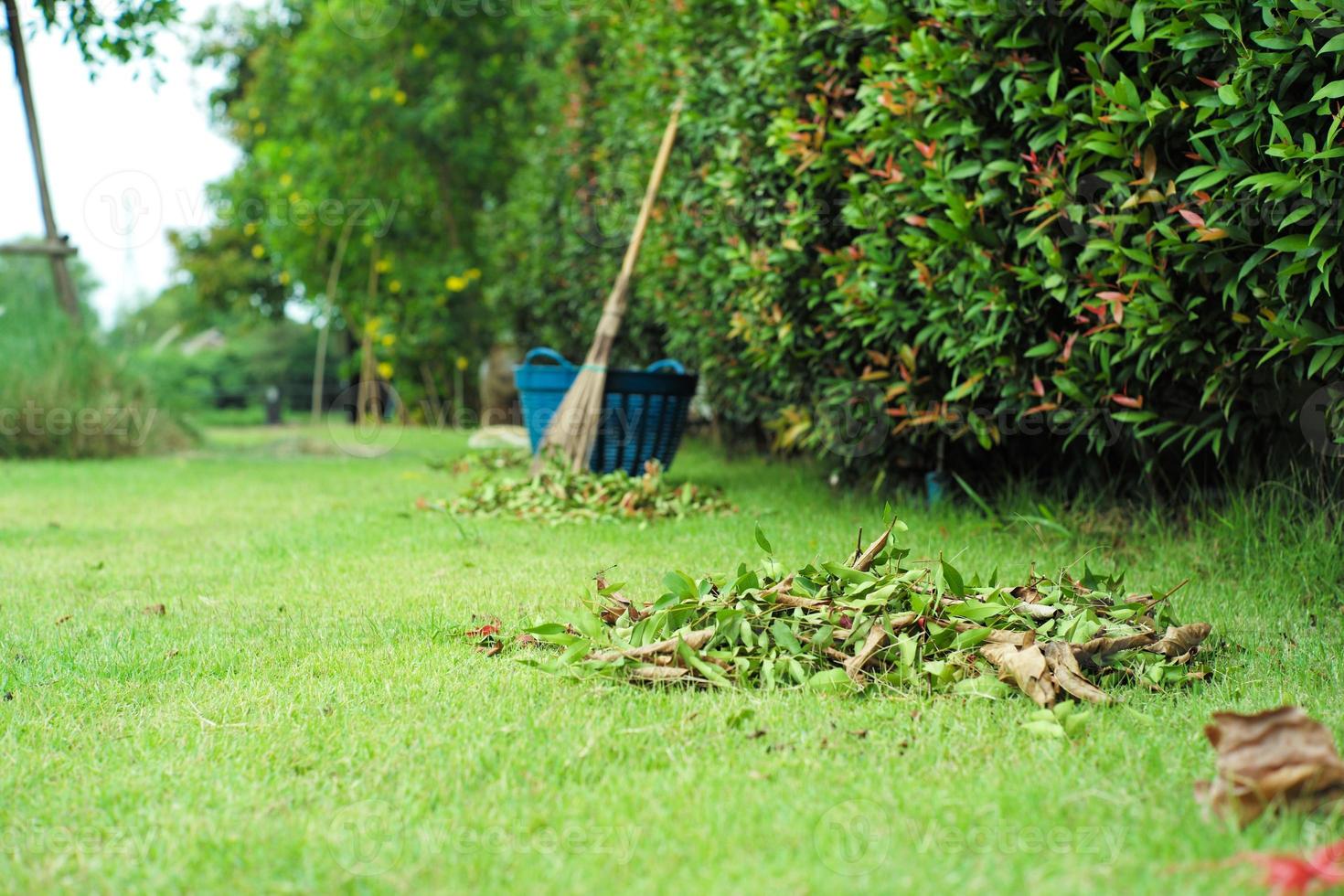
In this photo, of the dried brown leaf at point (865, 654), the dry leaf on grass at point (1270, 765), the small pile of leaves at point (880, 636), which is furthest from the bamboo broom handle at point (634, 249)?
the dry leaf on grass at point (1270, 765)

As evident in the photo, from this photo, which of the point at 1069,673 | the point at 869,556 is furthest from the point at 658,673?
the point at 1069,673

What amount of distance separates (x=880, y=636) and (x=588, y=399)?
3170 mm

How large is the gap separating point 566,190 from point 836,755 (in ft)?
24.5

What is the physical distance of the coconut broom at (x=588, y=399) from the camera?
5.11 meters

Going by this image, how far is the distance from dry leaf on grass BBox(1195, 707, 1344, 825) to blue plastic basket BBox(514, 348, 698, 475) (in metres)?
3.83

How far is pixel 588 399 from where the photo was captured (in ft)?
16.8

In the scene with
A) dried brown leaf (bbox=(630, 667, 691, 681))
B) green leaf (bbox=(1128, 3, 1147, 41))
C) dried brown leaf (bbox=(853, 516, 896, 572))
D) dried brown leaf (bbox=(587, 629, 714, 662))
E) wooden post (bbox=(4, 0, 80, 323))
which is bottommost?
dried brown leaf (bbox=(630, 667, 691, 681))

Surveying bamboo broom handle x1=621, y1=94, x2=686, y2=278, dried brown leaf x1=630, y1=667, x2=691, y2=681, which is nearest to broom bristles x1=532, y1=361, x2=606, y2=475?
bamboo broom handle x1=621, y1=94, x2=686, y2=278

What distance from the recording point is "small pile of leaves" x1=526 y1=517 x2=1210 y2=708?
203 centimetres

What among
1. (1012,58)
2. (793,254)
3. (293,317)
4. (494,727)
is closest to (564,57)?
(793,254)

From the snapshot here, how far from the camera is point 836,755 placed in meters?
1.68

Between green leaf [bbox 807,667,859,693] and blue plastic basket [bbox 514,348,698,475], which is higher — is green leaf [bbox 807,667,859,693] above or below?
below

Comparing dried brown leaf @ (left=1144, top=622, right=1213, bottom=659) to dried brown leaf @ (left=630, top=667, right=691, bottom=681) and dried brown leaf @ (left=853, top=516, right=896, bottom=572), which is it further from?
dried brown leaf @ (left=630, top=667, right=691, bottom=681)

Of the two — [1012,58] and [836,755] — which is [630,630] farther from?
[1012,58]
